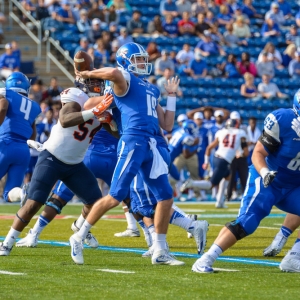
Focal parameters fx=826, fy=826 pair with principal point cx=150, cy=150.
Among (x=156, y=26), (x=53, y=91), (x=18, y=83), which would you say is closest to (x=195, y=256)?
(x=18, y=83)

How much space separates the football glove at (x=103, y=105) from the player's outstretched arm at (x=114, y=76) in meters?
0.10

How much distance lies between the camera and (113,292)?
540cm

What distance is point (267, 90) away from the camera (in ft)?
68.8

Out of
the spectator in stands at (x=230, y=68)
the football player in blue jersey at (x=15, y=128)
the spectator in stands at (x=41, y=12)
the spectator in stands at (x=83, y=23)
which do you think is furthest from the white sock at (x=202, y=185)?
the spectator in stands at (x=41, y=12)

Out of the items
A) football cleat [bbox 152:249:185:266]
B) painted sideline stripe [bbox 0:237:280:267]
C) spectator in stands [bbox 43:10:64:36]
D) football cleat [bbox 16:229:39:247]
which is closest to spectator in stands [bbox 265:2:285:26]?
spectator in stands [bbox 43:10:64:36]

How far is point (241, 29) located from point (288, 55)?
1.48 m

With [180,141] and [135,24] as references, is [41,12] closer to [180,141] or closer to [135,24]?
[135,24]

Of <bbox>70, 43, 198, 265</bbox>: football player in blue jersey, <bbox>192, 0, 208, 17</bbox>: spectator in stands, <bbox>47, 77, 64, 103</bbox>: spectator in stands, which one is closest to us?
<bbox>70, 43, 198, 265</bbox>: football player in blue jersey

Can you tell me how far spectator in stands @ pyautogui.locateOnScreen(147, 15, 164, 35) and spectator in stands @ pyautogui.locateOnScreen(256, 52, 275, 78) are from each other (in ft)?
8.82

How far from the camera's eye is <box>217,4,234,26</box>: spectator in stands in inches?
905

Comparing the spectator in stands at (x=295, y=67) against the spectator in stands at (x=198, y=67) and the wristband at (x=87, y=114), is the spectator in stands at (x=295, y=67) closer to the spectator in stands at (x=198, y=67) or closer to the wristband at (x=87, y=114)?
the spectator in stands at (x=198, y=67)

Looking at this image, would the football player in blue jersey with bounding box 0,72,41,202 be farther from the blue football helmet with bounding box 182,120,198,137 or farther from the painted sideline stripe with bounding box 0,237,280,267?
the blue football helmet with bounding box 182,120,198,137

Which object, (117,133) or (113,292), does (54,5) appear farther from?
(113,292)

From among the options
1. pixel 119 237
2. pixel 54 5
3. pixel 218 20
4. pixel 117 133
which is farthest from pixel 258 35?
pixel 117 133
